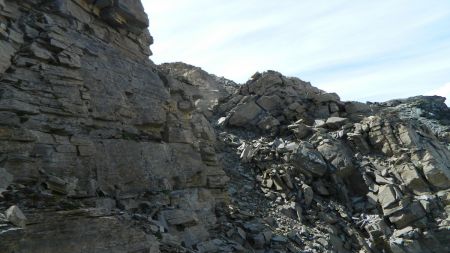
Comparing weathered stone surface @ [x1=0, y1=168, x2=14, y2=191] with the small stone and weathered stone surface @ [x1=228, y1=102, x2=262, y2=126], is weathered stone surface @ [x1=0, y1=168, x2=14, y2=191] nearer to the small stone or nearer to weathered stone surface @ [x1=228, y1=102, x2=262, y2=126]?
the small stone

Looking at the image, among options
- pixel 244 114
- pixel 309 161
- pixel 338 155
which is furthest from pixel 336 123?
pixel 244 114

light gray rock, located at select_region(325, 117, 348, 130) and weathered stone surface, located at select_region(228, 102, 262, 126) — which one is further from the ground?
weathered stone surface, located at select_region(228, 102, 262, 126)

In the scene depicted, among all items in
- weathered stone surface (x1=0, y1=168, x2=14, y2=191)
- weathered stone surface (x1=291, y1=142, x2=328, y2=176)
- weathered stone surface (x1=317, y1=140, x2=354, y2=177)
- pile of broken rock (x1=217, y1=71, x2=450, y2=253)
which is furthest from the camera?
weathered stone surface (x1=317, y1=140, x2=354, y2=177)

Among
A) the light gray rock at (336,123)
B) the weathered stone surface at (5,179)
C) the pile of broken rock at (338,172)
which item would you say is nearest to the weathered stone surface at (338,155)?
the pile of broken rock at (338,172)

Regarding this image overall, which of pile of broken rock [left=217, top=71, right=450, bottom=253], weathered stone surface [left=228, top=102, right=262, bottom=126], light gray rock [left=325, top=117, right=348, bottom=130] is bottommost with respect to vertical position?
pile of broken rock [left=217, top=71, right=450, bottom=253]

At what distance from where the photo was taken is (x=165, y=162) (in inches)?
623

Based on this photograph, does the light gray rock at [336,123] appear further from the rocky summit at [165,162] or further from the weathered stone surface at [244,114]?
the weathered stone surface at [244,114]

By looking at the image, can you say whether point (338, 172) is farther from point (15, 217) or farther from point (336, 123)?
point (15, 217)

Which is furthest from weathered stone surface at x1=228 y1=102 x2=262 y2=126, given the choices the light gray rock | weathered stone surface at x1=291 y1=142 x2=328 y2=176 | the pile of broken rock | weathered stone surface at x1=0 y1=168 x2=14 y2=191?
weathered stone surface at x1=0 y1=168 x2=14 y2=191

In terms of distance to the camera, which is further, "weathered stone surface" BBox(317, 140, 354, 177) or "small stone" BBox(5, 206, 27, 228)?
"weathered stone surface" BBox(317, 140, 354, 177)

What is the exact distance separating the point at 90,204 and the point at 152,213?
2.70 meters

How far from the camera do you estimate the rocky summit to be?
1017 cm

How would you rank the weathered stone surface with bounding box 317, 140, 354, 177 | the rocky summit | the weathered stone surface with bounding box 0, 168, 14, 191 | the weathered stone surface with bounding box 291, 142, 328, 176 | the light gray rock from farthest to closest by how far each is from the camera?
the light gray rock → the weathered stone surface with bounding box 317, 140, 354, 177 → the weathered stone surface with bounding box 291, 142, 328, 176 → the rocky summit → the weathered stone surface with bounding box 0, 168, 14, 191

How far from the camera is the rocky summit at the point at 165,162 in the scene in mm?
10172
